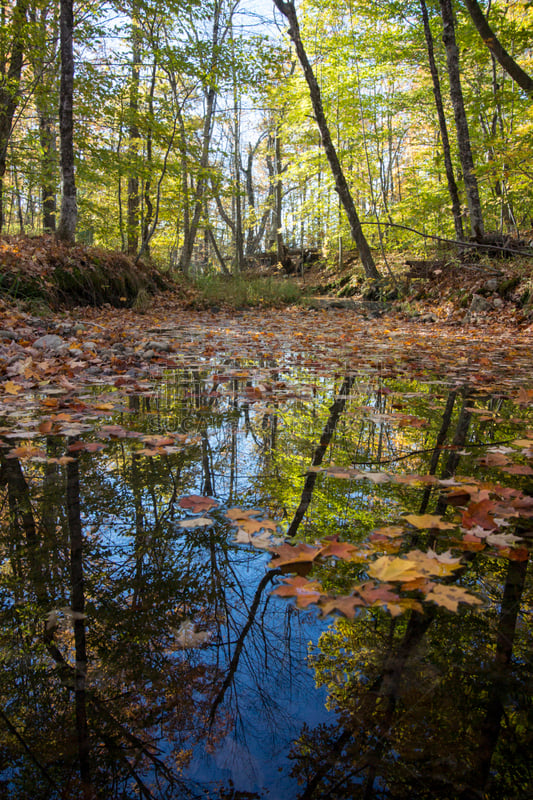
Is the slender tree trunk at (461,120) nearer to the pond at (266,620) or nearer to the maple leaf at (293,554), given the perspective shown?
the pond at (266,620)

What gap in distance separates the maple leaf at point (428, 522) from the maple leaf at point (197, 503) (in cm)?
61

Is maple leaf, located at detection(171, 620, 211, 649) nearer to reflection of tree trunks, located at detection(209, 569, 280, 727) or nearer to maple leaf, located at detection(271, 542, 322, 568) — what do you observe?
reflection of tree trunks, located at detection(209, 569, 280, 727)

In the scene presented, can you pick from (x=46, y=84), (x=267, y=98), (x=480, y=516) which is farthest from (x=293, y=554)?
(x=267, y=98)

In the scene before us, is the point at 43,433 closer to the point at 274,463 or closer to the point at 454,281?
the point at 274,463

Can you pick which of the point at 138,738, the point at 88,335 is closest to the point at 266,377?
the point at 88,335

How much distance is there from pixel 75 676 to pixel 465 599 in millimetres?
789

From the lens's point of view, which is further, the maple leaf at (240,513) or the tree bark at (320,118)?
the tree bark at (320,118)

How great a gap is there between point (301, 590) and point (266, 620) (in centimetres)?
11

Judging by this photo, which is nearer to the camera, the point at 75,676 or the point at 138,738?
the point at 138,738

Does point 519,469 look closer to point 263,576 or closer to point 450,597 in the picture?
point 450,597

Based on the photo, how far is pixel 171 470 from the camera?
5.50 feet

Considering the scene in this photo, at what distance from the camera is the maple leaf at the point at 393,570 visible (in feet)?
3.15

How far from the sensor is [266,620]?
0.90 meters

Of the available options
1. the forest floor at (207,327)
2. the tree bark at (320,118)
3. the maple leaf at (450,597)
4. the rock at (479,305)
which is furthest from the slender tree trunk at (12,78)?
the maple leaf at (450,597)
